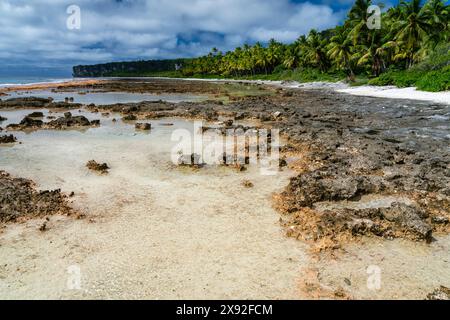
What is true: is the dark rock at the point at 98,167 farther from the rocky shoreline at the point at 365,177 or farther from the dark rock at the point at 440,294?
the dark rock at the point at 440,294

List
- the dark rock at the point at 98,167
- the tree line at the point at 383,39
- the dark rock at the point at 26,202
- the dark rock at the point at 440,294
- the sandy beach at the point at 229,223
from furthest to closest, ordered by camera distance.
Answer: the tree line at the point at 383,39, the dark rock at the point at 98,167, the dark rock at the point at 26,202, the sandy beach at the point at 229,223, the dark rock at the point at 440,294

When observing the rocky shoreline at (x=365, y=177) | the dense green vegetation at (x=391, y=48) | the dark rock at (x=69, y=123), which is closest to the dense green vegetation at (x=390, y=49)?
the dense green vegetation at (x=391, y=48)

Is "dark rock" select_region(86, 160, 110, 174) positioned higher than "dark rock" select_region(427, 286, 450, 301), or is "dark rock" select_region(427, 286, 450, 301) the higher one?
"dark rock" select_region(86, 160, 110, 174)

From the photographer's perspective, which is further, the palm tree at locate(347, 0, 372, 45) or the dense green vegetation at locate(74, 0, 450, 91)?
the palm tree at locate(347, 0, 372, 45)

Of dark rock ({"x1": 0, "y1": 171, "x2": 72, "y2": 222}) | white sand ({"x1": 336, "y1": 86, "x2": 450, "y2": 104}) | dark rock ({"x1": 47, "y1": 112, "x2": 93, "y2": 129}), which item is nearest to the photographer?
dark rock ({"x1": 0, "y1": 171, "x2": 72, "y2": 222})

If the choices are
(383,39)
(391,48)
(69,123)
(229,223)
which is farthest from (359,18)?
(229,223)

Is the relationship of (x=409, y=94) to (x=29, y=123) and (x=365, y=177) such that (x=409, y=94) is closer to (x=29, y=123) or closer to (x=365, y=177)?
(x=365, y=177)

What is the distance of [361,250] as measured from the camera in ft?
22.4

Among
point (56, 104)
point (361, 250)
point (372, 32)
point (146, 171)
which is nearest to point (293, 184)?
point (361, 250)

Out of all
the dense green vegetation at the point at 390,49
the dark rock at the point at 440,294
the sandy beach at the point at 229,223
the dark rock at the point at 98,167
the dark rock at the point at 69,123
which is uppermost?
the dense green vegetation at the point at 390,49

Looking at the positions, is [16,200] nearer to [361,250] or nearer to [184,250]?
[184,250]

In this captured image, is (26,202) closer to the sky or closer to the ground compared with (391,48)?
closer to the ground

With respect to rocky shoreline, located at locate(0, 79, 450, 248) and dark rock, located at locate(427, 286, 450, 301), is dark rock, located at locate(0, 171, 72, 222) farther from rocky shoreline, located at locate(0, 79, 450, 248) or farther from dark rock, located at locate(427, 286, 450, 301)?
dark rock, located at locate(427, 286, 450, 301)

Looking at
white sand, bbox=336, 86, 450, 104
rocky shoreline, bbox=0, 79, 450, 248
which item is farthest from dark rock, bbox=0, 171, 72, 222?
white sand, bbox=336, 86, 450, 104
